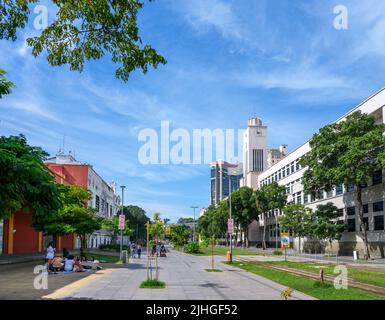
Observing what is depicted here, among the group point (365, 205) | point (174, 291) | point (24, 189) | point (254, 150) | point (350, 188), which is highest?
point (254, 150)

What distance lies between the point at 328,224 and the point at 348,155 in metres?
13.1

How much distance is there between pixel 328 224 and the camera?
62.2m

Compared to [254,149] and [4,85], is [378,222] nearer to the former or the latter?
[4,85]

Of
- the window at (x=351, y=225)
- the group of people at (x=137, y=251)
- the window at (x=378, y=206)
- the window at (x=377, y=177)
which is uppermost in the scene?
the window at (x=377, y=177)

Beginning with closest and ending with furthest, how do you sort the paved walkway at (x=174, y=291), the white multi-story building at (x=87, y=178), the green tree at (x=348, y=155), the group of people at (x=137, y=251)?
1. the paved walkway at (x=174, y=291)
2. the green tree at (x=348, y=155)
3. the group of people at (x=137, y=251)
4. the white multi-story building at (x=87, y=178)

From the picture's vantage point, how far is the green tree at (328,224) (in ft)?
203

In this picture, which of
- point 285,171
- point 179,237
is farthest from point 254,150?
point 179,237

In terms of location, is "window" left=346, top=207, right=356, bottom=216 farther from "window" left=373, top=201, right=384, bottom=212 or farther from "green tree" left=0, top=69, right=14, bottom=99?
"green tree" left=0, top=69, right=14, bottom=99

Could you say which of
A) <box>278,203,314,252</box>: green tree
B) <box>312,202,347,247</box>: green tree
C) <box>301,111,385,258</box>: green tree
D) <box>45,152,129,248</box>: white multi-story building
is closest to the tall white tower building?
<box>45,152,129,248</box>: white multi-story building

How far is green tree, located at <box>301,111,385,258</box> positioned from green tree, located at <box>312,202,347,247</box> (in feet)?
15.4

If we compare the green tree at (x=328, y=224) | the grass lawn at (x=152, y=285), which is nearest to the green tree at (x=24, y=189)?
the grass lawn at (x=152, y=285)

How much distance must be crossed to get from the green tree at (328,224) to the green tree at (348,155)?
4707 mm

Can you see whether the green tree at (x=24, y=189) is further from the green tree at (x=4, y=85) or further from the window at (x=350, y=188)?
the window at (x=350, y=188)

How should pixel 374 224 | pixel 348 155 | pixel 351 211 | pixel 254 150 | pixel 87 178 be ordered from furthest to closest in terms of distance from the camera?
pixel 254 150 → pixel 87 178 → pixel 351 211 → pixel 374 224 → pixel 348 155
